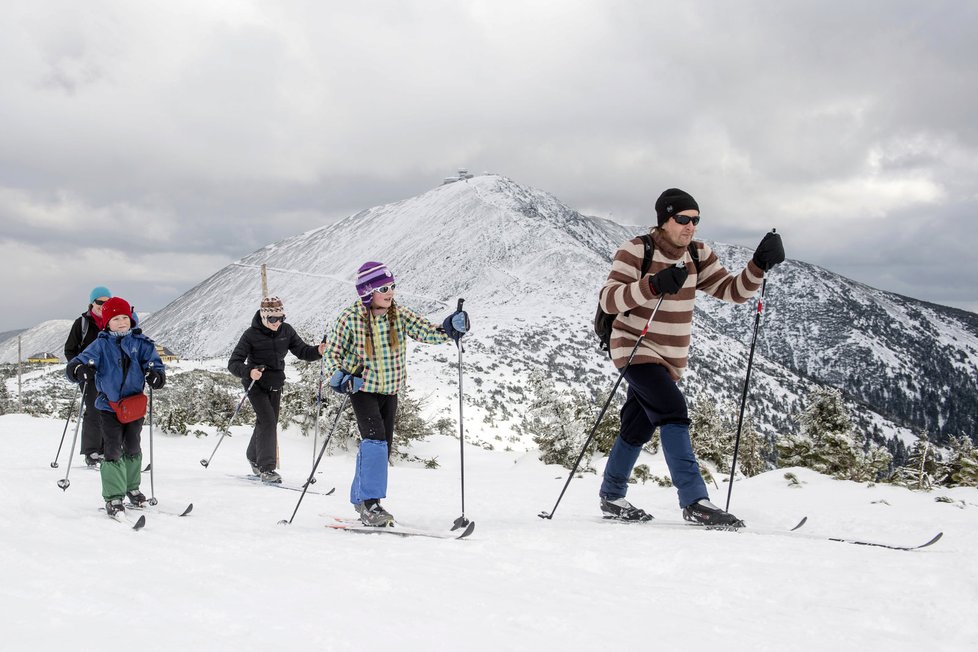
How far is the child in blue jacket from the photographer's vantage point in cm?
562

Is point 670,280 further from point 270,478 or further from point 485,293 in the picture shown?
point 485,293

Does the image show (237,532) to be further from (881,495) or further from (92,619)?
(881,495)

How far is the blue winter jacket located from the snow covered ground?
103cm

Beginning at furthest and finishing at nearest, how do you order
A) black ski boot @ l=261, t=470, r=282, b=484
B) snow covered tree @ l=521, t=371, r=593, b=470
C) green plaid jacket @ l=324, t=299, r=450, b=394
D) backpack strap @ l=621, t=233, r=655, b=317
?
snow covered tree @ l=521, t=371, r=593, b=470
black ski boot @ l=261, t=470, r=282, b=484
green plaid jacket @ l=324, t=299, r=450, b=394
backpack strap @ l=621, t=233, r=655, b=317

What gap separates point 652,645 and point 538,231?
401 feet

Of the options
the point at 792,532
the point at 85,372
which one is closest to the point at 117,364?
the point at 85,372

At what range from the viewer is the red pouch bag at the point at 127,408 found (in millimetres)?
5727

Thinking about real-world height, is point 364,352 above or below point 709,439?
above

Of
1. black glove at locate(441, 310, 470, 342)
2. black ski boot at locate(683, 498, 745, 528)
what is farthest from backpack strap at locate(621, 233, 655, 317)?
black ski boot at locate(683, 498, 745, 528)

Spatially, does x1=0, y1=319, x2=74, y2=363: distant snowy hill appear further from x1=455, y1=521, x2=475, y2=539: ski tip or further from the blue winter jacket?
x1=455, y1=521, x2=475, y2=539: ski tip

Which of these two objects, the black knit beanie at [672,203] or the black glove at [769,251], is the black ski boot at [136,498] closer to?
the black knit beanie at [672,203]

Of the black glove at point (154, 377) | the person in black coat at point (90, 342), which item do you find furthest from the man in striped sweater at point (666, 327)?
the person in black coat at point (90, 342)

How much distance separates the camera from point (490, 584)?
3.09 m

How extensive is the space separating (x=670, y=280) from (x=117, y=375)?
15.3 ft
